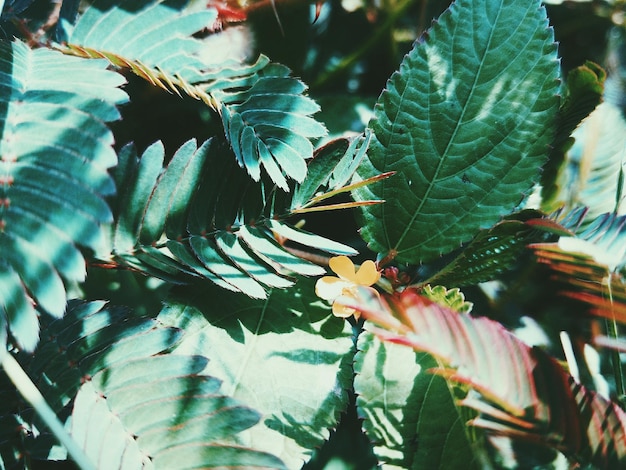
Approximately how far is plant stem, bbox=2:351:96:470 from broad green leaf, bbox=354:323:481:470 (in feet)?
0.97

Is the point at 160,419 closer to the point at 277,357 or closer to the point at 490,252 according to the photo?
the point at 277,357

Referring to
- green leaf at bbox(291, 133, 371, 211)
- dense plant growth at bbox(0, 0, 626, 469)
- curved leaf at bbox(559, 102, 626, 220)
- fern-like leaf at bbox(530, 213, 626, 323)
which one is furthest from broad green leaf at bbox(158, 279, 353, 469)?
curved leaf at bbox(559, 102, 626, 220)

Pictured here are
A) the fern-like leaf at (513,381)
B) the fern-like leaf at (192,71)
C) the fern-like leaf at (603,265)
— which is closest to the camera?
the fern-like leaf at (513,381)

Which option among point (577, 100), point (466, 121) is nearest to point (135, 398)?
point (466, 121)

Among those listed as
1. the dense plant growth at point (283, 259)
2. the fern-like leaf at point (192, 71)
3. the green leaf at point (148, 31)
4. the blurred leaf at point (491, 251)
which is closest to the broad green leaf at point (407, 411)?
the dense plant growth at point (283, 259)

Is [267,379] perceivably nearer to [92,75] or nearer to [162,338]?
[162,338]

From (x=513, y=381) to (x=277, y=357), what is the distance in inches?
11.0

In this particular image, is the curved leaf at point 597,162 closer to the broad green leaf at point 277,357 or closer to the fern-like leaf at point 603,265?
the fern-like leaf at point 603,265

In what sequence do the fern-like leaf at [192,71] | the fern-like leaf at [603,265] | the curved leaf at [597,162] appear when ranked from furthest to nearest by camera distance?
the curved leaf at [597,162] → the fern-like leaf at [192,71] → the fern-like leaf at [603,265]

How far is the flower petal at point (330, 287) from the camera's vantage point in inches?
27.0

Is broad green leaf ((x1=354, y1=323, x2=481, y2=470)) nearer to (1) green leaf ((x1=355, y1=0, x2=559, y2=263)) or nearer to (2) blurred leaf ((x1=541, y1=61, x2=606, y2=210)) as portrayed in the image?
(1) green leaf ((x1=355, y1=0, x2=559, y2=263))

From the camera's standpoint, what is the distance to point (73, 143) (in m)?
0.54

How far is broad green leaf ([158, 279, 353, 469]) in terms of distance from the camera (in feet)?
2.05

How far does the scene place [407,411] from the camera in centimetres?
64
